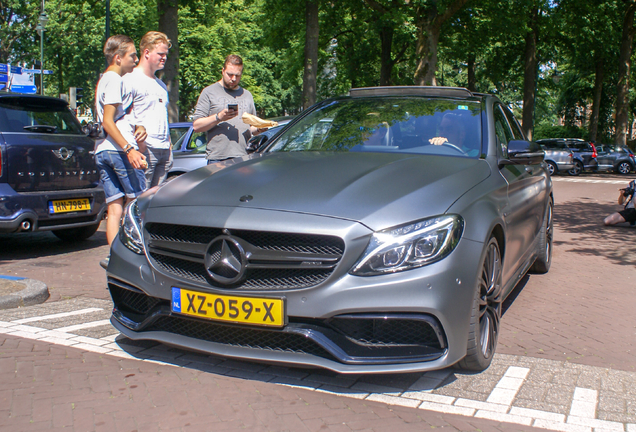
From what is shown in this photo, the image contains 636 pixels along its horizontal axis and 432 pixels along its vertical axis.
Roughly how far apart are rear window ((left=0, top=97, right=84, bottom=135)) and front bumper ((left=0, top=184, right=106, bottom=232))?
690 millimetres

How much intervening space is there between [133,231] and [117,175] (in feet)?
6.55

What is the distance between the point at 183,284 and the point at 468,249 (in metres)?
1.39

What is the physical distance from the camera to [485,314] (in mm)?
3547

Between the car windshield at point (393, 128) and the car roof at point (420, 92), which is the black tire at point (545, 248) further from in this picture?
the car windshield at point (393, 128)

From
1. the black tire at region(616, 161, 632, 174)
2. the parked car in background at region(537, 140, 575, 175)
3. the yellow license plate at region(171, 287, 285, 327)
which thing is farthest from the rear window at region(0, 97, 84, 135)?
the black tire at region(616, 161, 632, 174)

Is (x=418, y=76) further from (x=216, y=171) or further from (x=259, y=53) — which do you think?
(x=259, y=53)

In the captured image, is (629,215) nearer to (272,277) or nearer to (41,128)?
(41,128)

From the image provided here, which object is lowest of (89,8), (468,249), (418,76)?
(468,249)

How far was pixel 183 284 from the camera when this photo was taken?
318 cm

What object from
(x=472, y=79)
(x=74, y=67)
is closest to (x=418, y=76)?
(x=472, y=79)

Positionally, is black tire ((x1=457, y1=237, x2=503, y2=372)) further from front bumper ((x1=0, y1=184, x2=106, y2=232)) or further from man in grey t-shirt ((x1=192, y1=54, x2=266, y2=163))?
front bumper ((x1=0, y1=184, x2=106, y2=232))

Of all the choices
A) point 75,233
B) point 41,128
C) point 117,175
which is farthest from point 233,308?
point 75,233

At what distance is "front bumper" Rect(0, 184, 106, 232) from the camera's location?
253 inches

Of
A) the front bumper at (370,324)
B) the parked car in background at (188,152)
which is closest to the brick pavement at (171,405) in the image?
the front bumper at (370,324)
